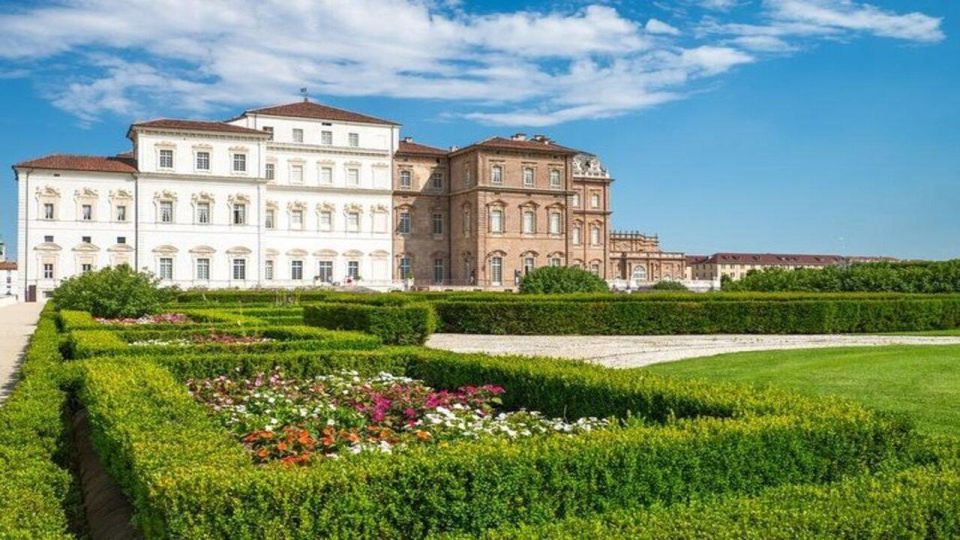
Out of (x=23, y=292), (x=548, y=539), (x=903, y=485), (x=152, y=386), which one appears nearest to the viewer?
(x=548, y=539)

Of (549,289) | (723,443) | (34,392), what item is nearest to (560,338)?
(549,289)

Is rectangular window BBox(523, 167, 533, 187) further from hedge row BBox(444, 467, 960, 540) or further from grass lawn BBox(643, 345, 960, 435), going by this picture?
hedge row BBox(444, 467, 960, 540)

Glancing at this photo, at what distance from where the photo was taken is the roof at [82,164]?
43812 mm

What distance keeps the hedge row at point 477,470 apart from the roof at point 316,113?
4634 cm

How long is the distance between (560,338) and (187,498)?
1614cm

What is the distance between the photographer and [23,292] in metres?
43.4

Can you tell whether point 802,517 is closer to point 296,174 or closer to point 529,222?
point 296,174

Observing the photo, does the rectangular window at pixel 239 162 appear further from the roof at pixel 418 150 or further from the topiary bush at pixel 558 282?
the topiary bush at pixel 558 282

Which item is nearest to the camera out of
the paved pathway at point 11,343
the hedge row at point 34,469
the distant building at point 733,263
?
the hedge row at point 34,469

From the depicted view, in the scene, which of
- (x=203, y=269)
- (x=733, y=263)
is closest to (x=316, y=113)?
(x=203, y=269)

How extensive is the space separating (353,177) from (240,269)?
357 inches

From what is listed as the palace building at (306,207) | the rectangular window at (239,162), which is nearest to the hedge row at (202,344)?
the palace building at (306,207)

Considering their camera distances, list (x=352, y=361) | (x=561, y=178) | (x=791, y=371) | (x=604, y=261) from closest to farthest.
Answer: (x=352, y=361)
(x=791, y=371)
(x=561, y=178)
(x=604, y=261)

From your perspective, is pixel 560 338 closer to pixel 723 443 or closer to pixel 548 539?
pixel 723 443
